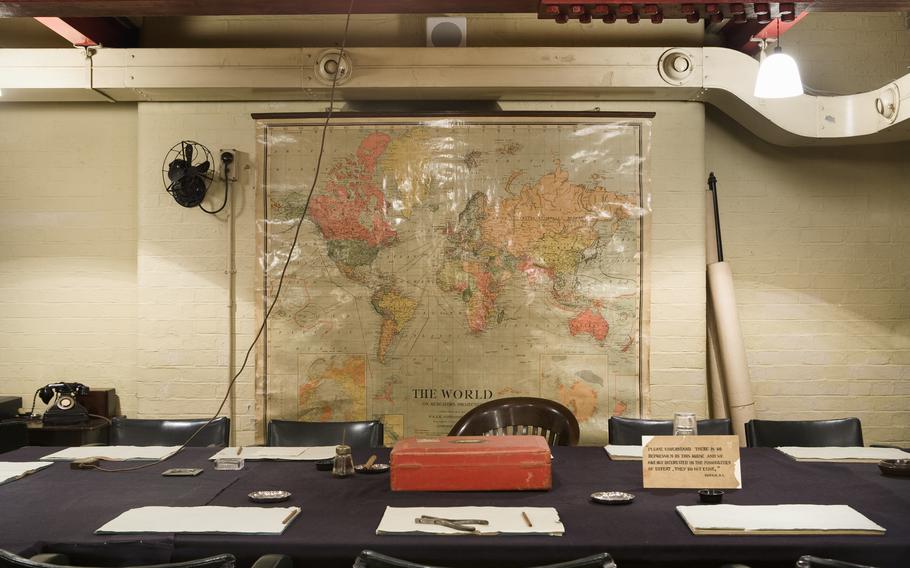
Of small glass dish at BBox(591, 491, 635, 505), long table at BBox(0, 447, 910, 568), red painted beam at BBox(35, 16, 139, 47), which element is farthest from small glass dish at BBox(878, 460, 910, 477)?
red painted beam at BBox(35, 16, 139, 47)

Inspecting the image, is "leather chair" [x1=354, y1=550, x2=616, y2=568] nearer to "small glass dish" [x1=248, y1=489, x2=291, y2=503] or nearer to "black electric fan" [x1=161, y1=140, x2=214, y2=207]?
"small glass dish" [x1=248, y1=489, x2=291, y2=503]

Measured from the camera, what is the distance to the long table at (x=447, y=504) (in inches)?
75.2

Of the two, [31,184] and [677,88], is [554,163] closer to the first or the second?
[677,88]

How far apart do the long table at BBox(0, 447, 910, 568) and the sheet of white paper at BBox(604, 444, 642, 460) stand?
4 centimetres

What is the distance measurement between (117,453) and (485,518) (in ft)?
5.45

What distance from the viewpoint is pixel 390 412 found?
4566mm

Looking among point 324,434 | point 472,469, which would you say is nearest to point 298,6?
point 324,434

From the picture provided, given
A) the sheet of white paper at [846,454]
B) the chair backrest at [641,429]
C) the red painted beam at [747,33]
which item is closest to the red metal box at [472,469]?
the chair backrest at [641,429]

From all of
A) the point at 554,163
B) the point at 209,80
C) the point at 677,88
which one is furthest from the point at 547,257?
the point at 209,80

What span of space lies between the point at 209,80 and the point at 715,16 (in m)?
2.78

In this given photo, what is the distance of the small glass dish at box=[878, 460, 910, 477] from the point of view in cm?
258

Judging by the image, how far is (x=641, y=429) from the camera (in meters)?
3.41

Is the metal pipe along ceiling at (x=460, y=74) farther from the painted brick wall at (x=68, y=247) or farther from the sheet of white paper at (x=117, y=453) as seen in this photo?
the sheet of white paper at (x=117, y=453)

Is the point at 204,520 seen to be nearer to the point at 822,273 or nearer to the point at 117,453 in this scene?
the point at 117,453
